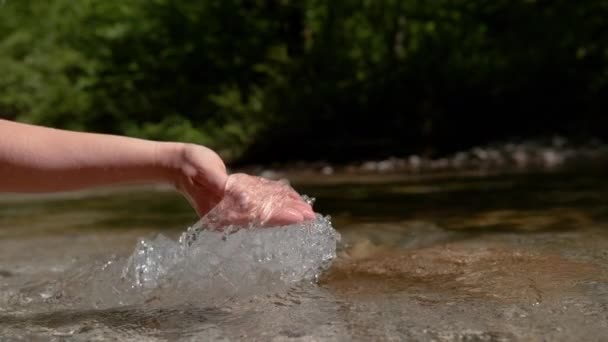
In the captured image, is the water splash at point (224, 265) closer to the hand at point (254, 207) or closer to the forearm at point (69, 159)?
the hand at point (254, 207)

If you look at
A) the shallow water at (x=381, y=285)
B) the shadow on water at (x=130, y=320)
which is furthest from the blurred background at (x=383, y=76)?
the shadow on water at (x=130, y=320)

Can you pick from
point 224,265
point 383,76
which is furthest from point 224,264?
point 383,76

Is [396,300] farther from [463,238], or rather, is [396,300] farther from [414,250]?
[463,238]

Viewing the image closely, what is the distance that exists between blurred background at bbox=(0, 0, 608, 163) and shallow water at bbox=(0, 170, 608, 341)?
474 centimetres

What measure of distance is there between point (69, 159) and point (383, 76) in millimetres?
6822

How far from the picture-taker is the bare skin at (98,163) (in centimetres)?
150

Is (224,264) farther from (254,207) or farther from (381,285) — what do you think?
(381,285)

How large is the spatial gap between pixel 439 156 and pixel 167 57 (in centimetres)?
390

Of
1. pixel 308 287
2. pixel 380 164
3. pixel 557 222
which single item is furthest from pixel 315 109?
pixel 308 287

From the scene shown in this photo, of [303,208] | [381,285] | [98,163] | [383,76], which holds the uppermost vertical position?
[383,76]

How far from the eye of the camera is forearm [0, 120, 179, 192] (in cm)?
149

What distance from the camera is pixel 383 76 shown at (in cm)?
814

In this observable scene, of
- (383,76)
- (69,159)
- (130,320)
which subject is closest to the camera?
(130,320)

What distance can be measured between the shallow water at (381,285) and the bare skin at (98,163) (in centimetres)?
21
